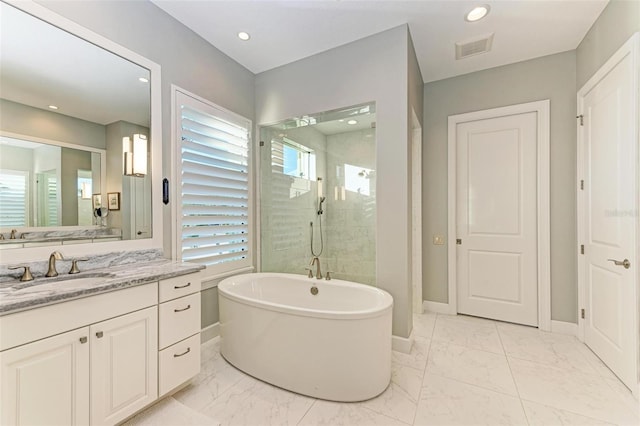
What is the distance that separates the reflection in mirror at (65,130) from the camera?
4.91ft

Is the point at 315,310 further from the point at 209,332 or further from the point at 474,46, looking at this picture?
the point at 474,46

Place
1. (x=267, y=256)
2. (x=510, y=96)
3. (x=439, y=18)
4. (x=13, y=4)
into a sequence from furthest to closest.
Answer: (x=267, y=256) → (x=510, y=96) → (x=439, y=18) → (x=13, y=4)

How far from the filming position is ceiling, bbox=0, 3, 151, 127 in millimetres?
1488

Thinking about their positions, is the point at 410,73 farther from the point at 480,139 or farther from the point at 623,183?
the point at 623,183

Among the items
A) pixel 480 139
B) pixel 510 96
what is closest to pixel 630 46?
pixel 510 96

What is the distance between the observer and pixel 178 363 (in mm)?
1732

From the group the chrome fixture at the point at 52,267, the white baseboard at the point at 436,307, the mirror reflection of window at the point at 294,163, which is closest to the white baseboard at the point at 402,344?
the white baseboard at the point at 436,307

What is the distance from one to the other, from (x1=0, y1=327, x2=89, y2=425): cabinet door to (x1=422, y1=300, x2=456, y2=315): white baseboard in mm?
Result: 3239

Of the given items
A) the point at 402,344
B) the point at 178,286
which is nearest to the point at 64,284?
the point at 178,286

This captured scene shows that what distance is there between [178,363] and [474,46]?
3.78 metres

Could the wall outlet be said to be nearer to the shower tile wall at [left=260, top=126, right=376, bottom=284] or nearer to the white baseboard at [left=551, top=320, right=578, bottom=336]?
the shower tile wall at [left=260, top=126, right=376, bottom=284]

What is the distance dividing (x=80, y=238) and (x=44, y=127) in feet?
2.40

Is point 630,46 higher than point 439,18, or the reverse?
point 439,18

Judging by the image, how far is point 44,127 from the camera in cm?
163
